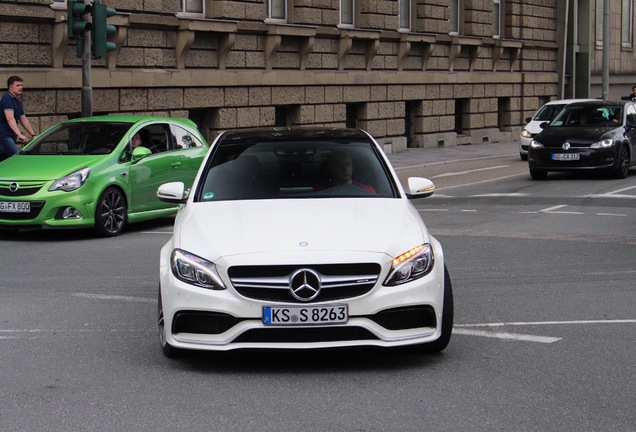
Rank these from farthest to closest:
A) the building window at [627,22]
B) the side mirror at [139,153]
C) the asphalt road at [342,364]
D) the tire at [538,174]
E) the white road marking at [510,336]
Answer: the building window at [627,22] < the tire at [538,174] < the side mirror at [139,153] < the white road marking at [510,336] < the asphalt road at [342,364]

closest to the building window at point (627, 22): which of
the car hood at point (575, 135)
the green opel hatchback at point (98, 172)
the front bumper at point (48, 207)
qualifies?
the car hood at point (575, 135)

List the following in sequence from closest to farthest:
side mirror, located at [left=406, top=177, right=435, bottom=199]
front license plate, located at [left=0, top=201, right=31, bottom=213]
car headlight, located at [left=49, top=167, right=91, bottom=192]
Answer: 1. side mirror, located at [left=406, top=177, right=435, bottom=199]
2. front license plate, located at [left=0, top=201, right=31, bottom=213]
3. car headlight, located at [left=49, top=167, right=91, bottom=192]

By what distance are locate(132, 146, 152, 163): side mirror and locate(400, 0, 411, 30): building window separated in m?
19.8

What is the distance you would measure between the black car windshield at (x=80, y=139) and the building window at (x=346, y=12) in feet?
54.1

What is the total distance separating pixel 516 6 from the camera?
39.9 meters

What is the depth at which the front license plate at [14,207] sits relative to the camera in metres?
13.7

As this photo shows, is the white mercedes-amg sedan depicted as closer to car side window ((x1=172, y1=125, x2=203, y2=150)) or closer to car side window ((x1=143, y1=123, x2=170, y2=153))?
car side window ((x1=143, y1=123, x2=170, y2=153))

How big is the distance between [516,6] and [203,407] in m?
35.5

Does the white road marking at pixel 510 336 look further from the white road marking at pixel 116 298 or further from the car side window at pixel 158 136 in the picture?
the car side window at pixel 158 136

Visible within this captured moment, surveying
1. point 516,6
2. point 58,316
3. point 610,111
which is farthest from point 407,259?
point 516,6

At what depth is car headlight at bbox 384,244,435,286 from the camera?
6.73m

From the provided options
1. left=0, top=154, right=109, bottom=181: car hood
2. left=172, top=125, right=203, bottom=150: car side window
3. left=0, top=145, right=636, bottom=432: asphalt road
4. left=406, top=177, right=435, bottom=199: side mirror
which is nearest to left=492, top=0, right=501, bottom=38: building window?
left=172, top=125, right=203, bottom=150: car side window

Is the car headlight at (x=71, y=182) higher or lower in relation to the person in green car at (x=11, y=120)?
lower

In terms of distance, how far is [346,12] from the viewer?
1225 inches
